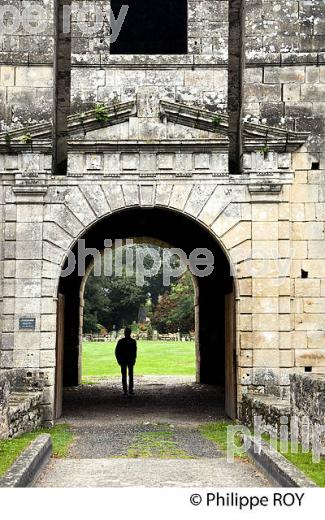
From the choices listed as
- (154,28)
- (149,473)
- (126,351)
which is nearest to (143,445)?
(149,473)

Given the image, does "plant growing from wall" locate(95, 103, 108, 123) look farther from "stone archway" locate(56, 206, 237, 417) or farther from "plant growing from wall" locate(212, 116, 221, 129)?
"stone archway" locate(56, 206, 237, 417)

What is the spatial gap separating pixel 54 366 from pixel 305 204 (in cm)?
436

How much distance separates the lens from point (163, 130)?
36.6ft

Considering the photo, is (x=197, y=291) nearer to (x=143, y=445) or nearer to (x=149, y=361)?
(x=143, y=445)

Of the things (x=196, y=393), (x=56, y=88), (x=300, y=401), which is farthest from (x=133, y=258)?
(x=300, y=401)

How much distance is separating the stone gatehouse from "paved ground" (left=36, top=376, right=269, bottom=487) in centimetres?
97

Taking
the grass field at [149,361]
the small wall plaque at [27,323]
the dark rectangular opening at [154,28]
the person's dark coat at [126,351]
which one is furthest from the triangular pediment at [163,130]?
the grass field at [149,361]

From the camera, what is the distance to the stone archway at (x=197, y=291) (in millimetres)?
14422

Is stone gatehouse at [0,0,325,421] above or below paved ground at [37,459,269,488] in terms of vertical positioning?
above

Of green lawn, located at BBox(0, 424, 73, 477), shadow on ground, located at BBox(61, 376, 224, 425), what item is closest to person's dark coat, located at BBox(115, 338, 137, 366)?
shadow on ground, located at BBox(61, 376, 224, 425)

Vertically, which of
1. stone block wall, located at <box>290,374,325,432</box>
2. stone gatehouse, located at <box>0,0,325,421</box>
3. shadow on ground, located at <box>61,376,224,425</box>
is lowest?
shadow on ground, located at <box>61,376,224,425</box>

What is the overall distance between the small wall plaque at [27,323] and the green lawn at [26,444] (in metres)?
1.46

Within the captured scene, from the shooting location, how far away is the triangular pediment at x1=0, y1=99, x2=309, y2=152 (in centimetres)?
1100

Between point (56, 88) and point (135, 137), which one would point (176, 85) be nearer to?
point (135, 137)
